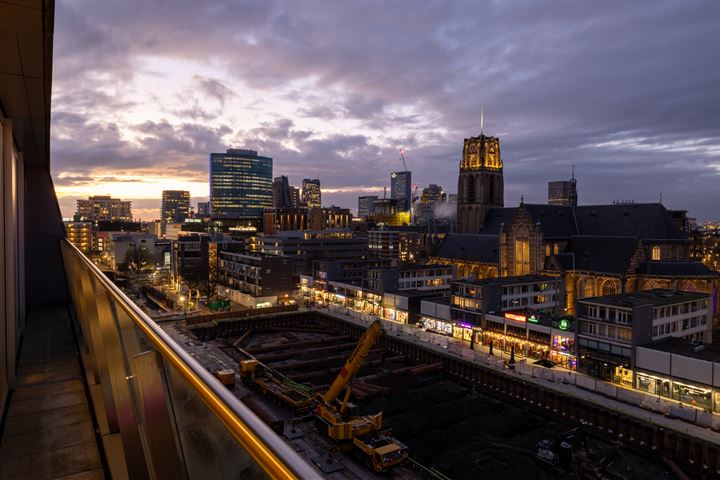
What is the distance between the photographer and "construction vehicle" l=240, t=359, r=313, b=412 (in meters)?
35.4

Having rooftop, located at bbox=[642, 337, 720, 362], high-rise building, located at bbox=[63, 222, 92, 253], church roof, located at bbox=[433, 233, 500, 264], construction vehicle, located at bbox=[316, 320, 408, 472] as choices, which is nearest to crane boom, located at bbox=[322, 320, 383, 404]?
construction vehicle, located at bbox=[316, 320, 408, 472]

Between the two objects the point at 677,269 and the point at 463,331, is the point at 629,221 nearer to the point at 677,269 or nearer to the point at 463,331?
the point at 677,269

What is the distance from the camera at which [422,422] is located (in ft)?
114

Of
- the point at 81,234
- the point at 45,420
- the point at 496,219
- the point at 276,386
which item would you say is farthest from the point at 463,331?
the point at 81,234

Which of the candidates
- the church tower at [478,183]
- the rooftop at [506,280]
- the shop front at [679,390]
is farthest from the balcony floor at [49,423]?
the church tower at [478,183]

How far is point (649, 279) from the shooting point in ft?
199

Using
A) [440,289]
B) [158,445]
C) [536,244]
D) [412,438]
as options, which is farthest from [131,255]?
[158,445]

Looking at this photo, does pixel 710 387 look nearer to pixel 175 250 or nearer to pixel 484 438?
pixel 484 438

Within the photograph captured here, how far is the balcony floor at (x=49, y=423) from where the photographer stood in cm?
659

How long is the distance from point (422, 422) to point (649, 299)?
25.2 metres

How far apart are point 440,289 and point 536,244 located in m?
16.5

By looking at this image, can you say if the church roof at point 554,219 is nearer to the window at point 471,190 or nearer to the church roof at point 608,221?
the church roof at point 608,221

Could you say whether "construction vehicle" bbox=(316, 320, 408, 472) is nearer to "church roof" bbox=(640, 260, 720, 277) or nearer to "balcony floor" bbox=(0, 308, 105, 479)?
"balcony floor" bbox=(0, 308, 105, 479)

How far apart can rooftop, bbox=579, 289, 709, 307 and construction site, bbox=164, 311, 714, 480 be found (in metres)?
10.7
